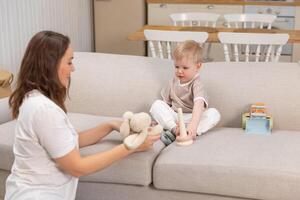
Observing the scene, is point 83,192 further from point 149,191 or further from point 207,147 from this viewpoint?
point 207,147

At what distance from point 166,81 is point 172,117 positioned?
0.35 m

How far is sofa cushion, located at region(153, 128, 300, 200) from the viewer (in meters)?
2.12

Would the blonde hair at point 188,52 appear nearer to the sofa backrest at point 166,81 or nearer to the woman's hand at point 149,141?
the sofa backrest at point 166,81

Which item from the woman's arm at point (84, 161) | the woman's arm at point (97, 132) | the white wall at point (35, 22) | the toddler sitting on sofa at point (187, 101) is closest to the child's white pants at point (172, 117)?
the toddler sitting on sofa at point (187, 101)

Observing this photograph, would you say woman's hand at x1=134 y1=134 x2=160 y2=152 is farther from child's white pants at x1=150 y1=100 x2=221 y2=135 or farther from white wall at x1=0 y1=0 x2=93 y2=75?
white wall at x1=0 y1=0 x2=93 y2=75

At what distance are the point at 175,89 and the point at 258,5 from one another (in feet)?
9.75

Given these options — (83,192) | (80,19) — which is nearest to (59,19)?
(80,19)

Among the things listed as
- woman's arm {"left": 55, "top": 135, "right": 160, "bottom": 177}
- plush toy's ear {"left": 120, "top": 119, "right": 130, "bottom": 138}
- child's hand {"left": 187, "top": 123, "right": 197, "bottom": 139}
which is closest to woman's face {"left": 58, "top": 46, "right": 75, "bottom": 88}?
woman's arm {"left": 55, "top": 135, "right": 160, "bottom": 177}

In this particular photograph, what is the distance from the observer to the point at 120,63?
10.1 ft

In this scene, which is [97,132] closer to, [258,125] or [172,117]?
[172,117]

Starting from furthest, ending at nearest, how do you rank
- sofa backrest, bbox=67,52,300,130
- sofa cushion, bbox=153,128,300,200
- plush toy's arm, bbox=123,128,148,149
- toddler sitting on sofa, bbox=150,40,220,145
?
sofa backrest, bbox=67,52,300,130, toddler sitting on sofa, bbox=150,40,220,145, sofa cushion, bbox=153,128,300,200, plush toy's arm, bbox=123,128,148,149

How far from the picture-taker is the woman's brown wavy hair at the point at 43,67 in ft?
5.97

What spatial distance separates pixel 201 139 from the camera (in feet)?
8.22

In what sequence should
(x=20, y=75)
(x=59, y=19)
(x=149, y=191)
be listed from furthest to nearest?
1. (x=59, y=19)
2. (x=149, y=191)
3. (x=20, y=75)
